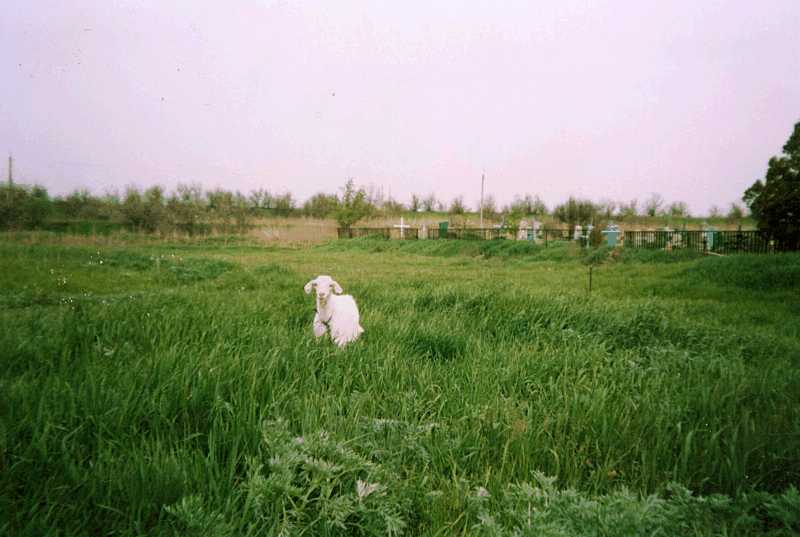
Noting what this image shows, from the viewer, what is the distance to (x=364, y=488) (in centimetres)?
146

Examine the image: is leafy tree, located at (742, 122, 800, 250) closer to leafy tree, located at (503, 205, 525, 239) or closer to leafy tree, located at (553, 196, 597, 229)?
leafy tree, located at (503, 205, 525, 239)

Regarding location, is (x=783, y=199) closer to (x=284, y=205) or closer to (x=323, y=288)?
(x=323, y=288)

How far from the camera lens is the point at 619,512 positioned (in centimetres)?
140

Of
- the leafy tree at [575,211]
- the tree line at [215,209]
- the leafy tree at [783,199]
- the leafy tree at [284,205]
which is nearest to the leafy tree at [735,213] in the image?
the tree line at [215,209]

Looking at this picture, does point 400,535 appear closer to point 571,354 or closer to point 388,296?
point 571,354

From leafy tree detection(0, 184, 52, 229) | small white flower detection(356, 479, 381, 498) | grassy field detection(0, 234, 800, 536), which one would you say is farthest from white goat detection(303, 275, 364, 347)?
leafy tree detection(0, 184, 52, 229)

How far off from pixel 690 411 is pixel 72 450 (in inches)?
119

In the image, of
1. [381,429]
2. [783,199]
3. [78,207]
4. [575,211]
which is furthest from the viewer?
[575,211]

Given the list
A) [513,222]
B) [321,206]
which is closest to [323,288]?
[513,222]

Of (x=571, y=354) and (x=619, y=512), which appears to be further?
(x=571, y=354)

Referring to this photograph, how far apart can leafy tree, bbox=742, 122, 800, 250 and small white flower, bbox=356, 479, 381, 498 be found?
19.2 meters

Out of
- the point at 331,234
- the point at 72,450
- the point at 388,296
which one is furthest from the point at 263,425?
the point at 331,234

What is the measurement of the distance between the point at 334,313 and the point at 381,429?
1555mm

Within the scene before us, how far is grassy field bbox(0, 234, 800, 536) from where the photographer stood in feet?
4.45
